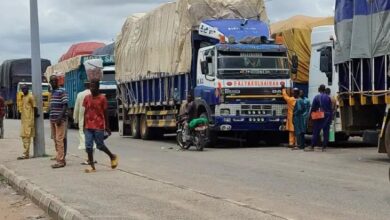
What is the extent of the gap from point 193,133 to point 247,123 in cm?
155

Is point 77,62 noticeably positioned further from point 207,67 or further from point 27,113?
point 27,113

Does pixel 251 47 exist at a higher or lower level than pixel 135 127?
higher

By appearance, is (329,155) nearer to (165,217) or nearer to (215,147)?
(215,147)

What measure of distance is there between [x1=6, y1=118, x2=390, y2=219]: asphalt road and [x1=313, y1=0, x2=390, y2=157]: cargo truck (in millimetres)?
855

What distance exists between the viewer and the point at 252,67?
61.2 ft

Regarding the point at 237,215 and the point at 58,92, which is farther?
the point at 58,92

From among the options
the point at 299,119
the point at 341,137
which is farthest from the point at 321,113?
the point at 341,137

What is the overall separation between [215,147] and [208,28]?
11.7ft

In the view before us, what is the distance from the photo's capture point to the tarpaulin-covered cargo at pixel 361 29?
13625mm

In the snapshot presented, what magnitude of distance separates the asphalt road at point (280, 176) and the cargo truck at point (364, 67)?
855mm

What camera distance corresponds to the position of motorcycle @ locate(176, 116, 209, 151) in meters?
18.3

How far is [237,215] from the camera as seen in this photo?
780cm

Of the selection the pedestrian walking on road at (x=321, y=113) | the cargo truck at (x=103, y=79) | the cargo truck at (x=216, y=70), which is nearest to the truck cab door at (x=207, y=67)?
the cargo truck at (x=216, y=70)

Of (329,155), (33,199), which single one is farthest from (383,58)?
(33,199)
